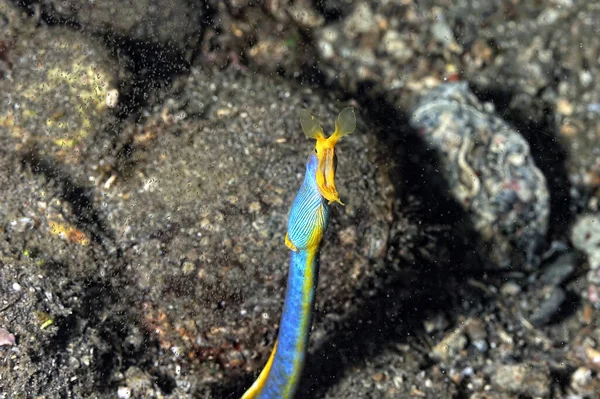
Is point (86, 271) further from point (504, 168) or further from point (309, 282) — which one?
point (504, 168)

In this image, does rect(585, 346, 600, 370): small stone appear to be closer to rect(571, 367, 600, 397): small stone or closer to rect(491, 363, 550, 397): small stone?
rect(571, 367, 600, 397): small stone

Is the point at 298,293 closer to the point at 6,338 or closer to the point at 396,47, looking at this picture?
the point at 6,338

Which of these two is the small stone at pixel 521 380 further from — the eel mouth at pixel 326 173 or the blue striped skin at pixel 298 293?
the eel mouth at pixel 326 173

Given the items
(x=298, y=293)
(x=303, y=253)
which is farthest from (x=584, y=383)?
(x=303, y=253)

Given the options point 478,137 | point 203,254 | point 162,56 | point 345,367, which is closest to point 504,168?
point 478,137

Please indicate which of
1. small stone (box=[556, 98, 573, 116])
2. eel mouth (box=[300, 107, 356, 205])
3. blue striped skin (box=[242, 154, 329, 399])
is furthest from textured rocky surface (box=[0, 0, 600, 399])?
eel mouth (box=[300, 107, 356, 205])

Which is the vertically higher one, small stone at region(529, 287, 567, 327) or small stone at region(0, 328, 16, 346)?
small stone at region(0, 328, 16, 346)
